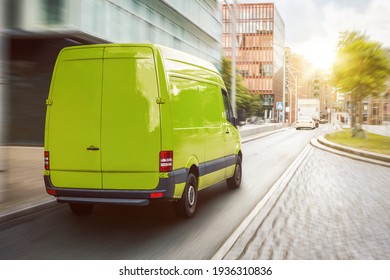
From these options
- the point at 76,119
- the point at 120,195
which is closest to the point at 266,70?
the point at 76,119

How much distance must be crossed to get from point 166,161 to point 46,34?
16.3 meters

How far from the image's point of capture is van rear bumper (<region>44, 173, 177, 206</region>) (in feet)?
22.3

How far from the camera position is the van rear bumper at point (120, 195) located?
6801 millimetres

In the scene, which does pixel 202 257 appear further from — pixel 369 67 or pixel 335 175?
pixel 369 67

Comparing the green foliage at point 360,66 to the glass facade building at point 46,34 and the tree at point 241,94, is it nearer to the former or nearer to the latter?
the tree at point 241,94

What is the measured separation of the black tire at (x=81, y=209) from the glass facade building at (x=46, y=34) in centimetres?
1073

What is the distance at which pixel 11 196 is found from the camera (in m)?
9.13

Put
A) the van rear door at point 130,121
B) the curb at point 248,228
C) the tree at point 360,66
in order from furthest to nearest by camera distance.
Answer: the tree at point 360,66
the van rear door at point 130,121
the curb at point 248,228

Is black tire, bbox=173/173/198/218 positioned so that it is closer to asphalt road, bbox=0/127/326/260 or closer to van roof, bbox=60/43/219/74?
asphalt road, bbox=0/127/326/260

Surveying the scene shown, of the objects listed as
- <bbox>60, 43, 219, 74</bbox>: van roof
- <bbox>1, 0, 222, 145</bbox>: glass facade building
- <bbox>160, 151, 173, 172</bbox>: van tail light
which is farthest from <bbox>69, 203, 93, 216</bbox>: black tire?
<bbox>1, 0, 222, 145</bbox>: glass facade building

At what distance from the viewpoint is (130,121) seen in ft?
22.4

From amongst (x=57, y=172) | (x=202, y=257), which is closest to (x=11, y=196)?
(x=57, y=172)

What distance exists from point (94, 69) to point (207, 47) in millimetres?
37025

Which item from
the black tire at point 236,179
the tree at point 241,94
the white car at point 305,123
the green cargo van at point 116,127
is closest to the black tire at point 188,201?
the green cargo van at point 116,127
